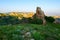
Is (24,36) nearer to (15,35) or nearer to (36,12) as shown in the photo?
(15,35)

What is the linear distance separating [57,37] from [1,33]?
3.43 metres

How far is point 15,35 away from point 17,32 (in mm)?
533

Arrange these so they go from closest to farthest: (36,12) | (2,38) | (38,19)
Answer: (2,38) < (38,19) < (36,12)

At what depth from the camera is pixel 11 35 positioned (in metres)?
10.3

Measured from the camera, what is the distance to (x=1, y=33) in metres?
10.6

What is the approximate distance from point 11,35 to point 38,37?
160 cm

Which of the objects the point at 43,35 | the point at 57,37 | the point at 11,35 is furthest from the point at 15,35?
the point at 57,37

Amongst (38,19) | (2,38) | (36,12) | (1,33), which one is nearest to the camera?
(2,38)

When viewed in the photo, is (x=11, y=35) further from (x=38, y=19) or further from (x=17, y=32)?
(x=38, y=19)

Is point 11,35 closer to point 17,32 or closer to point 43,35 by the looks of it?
point 17,32

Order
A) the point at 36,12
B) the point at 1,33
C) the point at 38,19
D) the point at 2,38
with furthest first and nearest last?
the point at 36,12
the point at 38,19
the point at 1,33
the point at 2,38

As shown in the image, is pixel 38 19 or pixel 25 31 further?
pixel 38 19

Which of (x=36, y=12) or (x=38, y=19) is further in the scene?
(x=36, y=12)

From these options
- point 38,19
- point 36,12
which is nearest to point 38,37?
point 38,19
